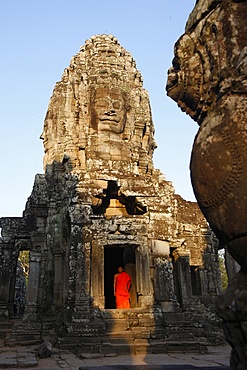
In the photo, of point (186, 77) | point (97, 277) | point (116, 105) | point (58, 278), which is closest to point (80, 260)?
point (97, 277)

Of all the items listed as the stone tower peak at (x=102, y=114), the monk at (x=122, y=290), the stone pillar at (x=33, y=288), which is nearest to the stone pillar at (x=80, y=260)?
the stone tower peak at (x=102, y=114)

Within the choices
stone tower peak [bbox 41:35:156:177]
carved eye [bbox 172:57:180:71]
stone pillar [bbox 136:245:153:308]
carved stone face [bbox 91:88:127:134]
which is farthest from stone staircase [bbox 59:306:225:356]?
carved stone face [bbox 91:88:127:134]

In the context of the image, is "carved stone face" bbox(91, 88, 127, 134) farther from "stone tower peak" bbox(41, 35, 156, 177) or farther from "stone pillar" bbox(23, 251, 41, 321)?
"stone pillar" bbox(23, 251, 41, 321)

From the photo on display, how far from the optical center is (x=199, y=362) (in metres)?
6.50

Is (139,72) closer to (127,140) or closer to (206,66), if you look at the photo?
(127,140)

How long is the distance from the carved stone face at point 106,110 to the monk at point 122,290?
485 cm

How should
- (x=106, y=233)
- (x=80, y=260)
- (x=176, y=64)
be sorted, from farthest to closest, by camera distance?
(x=106, y=233) → (x=80, y=260) → (x=176, y=64)

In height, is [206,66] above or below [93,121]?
below

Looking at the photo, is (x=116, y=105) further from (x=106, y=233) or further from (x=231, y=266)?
(x=231, y=266)

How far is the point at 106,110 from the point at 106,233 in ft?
15.8

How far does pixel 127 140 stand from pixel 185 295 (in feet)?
18.0

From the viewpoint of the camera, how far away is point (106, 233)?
9492 millimetres

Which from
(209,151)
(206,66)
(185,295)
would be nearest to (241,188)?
(209,151)

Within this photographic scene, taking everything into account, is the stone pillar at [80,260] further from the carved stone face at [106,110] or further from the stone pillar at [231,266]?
the stone pillar at [231,266]
